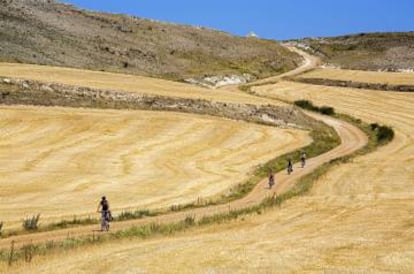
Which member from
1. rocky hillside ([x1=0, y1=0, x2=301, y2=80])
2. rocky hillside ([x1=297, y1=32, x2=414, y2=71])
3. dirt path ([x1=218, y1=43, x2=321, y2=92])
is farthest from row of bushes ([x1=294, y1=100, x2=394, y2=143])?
rocky hillside ([x1=297, y1=32, x2=414, y2=71])

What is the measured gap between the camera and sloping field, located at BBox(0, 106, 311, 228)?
3959 centimetres

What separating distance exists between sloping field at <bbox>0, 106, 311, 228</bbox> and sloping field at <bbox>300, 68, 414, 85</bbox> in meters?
49.5

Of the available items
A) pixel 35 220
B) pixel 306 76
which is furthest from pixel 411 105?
pixel 35 220

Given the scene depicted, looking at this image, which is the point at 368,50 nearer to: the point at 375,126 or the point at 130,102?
the point at 375,126

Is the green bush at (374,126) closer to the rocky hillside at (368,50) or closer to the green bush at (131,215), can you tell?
the green bush at (131,215)

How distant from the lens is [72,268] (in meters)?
24.1

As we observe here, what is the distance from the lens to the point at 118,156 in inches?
2058

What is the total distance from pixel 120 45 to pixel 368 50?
6799cm

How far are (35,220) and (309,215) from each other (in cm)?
1271

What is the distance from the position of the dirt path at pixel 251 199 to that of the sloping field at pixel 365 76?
3869 cm

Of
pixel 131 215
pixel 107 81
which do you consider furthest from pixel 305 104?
pixel 131 215

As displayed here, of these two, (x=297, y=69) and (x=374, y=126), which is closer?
(x=374, y=126)

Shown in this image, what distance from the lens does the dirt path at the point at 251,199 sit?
31080mm

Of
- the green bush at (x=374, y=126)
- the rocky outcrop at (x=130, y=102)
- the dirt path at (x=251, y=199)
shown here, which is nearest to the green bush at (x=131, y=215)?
the dirt path at (x=251, y=199)
